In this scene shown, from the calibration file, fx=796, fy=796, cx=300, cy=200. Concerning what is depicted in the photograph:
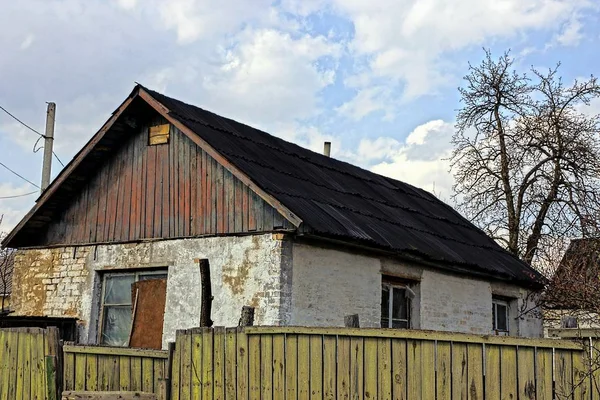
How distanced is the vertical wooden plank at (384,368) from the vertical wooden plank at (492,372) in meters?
0.83

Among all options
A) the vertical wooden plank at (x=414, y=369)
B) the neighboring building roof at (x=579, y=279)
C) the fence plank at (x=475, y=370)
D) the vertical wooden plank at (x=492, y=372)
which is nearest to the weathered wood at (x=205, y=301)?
the vertical wooden plank at (x=414, y=369)

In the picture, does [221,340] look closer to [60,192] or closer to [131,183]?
[131,183]

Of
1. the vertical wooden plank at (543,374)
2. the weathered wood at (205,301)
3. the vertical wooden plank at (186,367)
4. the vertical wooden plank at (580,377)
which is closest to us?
the vertical wooden plank at (580,377)

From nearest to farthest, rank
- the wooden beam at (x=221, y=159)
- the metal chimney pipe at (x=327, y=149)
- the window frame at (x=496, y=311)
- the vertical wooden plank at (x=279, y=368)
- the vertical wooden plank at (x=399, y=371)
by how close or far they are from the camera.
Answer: the vertical wooden plank at (x=399, y=371)
the vertical wooden plank at (x=279, y=368)
the wooden beam at (x=221, y=159)
the window frame at (x=496, y=311)
the metal chimney pipe at (x=327, y=149)

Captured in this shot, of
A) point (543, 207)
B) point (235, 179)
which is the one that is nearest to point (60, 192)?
point (235, 179)

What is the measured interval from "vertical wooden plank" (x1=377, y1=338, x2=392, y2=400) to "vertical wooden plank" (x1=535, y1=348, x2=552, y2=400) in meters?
1.25

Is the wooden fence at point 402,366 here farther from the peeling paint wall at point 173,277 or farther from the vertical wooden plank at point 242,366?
the peeling paint wall at point 173,277

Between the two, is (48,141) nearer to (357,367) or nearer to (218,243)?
(218,243)

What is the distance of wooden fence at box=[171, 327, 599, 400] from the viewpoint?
22.4ft

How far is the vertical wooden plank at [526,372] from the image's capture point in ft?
22.4

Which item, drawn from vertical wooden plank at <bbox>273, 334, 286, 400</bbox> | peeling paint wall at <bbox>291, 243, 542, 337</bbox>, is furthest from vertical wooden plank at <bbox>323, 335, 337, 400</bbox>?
peeling paint wall at <bbox>291, 243, 542, 337</bbox>

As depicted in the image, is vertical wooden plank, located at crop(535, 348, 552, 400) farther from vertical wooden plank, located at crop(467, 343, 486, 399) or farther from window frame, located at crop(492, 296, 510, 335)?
window frame, located at crop(492, 296, 510, 335)

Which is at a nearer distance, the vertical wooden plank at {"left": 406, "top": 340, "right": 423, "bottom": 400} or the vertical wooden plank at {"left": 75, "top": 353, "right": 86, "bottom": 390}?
the vertical wooden plank at {"left": 406, "top": 340, "right": 423, "bottom": 400}

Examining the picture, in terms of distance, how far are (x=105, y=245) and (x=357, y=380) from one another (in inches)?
294
